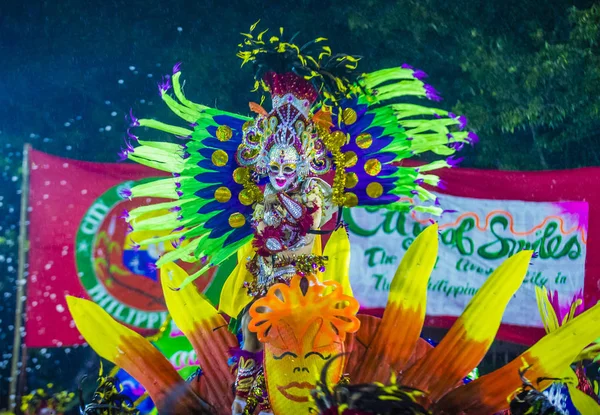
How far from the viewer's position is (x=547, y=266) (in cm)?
645

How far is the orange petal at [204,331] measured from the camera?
422 centimetres

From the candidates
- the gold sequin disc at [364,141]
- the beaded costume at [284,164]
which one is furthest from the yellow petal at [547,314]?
the gold sequin disc at [364,141]

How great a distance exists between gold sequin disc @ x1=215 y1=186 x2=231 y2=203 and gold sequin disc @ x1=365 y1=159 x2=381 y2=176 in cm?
72

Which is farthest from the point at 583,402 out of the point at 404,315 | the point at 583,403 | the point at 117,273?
the point at 117,273

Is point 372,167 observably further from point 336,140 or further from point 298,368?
point 298,368

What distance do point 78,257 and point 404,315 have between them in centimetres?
348

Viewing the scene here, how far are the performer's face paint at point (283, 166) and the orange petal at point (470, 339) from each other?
1.09 m

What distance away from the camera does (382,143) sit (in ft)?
13.3

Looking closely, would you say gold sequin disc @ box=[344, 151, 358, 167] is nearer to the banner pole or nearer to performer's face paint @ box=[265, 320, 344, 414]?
performer's face paint @ box=[265, 320, 344, 414]

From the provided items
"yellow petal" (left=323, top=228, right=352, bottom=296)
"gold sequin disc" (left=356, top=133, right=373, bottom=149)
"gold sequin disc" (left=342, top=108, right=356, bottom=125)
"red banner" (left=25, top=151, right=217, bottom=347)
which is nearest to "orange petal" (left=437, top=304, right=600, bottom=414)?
"yellow petal" (left=323, top=228, right=352, bottom=296)

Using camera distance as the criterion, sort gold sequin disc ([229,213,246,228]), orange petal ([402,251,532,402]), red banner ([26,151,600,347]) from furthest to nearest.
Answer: red banner ([26,151,600,347])
gold sequin disc ([229,213,246,228])
orange petal ([402,251,532,402])

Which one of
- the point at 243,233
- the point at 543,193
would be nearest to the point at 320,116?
the point at 243,233

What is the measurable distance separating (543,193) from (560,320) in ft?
6.97

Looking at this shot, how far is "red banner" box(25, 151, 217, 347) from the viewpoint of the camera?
6445 mm
